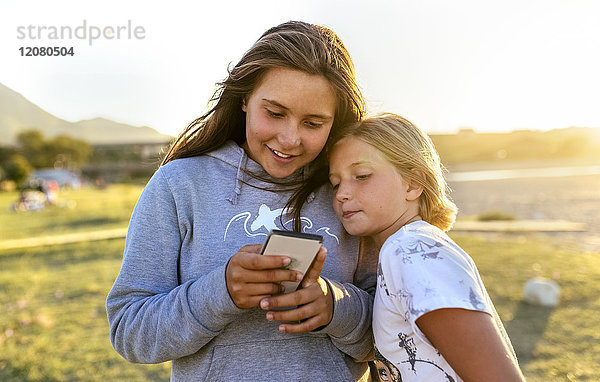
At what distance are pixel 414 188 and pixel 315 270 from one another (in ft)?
2.01

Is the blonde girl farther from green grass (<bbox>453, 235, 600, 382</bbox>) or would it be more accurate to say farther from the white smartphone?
green grass (<bbox>453, 235, 600, 382</bbox>)

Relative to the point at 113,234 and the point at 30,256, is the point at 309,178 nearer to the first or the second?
the point at 30,256

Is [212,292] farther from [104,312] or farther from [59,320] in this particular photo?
[104,312]

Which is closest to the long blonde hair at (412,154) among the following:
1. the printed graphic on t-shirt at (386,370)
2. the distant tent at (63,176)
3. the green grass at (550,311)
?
the printed graphic on t-shirt at (386,370)

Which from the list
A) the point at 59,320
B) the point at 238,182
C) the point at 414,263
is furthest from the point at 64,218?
the point at 414,263

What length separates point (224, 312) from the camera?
163 centimetres

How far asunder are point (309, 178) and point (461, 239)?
1034 cm

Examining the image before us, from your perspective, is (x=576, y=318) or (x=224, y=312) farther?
(x=576, y=318)

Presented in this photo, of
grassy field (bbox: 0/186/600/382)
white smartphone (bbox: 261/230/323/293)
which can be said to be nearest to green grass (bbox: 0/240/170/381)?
grassy field (bbox: 0/186/600/382)

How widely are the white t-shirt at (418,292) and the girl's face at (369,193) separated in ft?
0.65

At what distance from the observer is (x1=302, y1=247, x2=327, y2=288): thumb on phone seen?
1.62 meters

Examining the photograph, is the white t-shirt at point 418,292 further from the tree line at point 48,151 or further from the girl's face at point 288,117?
the tree line at point 48,151

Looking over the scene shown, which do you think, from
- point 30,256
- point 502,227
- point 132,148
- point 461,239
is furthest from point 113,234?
point 132,148

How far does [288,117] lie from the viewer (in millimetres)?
1891
